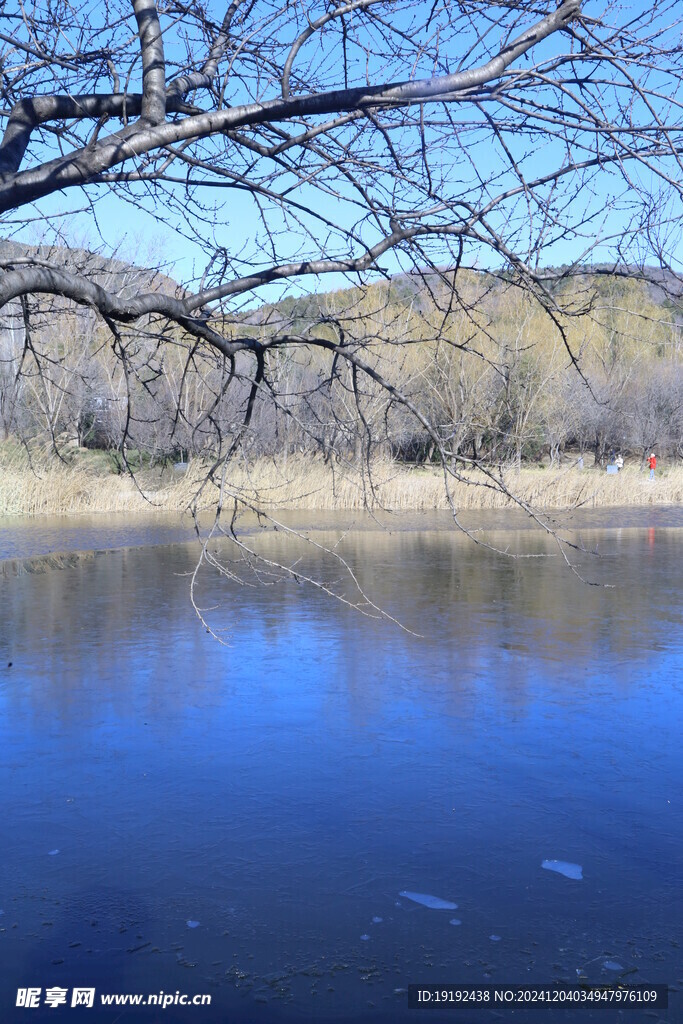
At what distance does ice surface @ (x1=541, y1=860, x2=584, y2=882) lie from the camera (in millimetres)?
4670

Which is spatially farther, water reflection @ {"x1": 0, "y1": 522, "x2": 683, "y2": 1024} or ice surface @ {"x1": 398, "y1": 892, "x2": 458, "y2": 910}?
ice surface @ {"x1": 398, "y1": 892, "x2": 458, "y2": 910}

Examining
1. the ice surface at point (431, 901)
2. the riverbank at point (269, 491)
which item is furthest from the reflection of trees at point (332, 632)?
the riverbank at point (269, 491)

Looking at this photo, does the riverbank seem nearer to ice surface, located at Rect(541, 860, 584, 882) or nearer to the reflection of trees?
the reflection of trees

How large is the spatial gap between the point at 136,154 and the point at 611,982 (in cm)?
360

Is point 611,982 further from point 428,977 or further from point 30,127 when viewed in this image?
point 30,127

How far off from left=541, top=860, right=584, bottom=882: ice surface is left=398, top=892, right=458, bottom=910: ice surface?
577mm

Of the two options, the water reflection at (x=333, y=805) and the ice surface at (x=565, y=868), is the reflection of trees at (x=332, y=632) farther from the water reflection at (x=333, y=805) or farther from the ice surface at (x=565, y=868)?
the ice surface at (x=565, y=868)

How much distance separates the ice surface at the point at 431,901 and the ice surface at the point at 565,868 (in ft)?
1.89

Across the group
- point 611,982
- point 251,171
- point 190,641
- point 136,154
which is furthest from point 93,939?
point 190,641

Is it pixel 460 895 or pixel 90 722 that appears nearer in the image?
pixel 460 895

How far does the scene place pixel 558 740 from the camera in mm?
6371

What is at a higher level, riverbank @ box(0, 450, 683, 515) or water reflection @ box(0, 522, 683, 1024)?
riverbank @ box(0, 450, 683, 515)

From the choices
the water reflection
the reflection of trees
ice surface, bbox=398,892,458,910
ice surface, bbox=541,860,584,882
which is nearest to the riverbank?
the reflection of trees

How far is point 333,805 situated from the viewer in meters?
5.42
